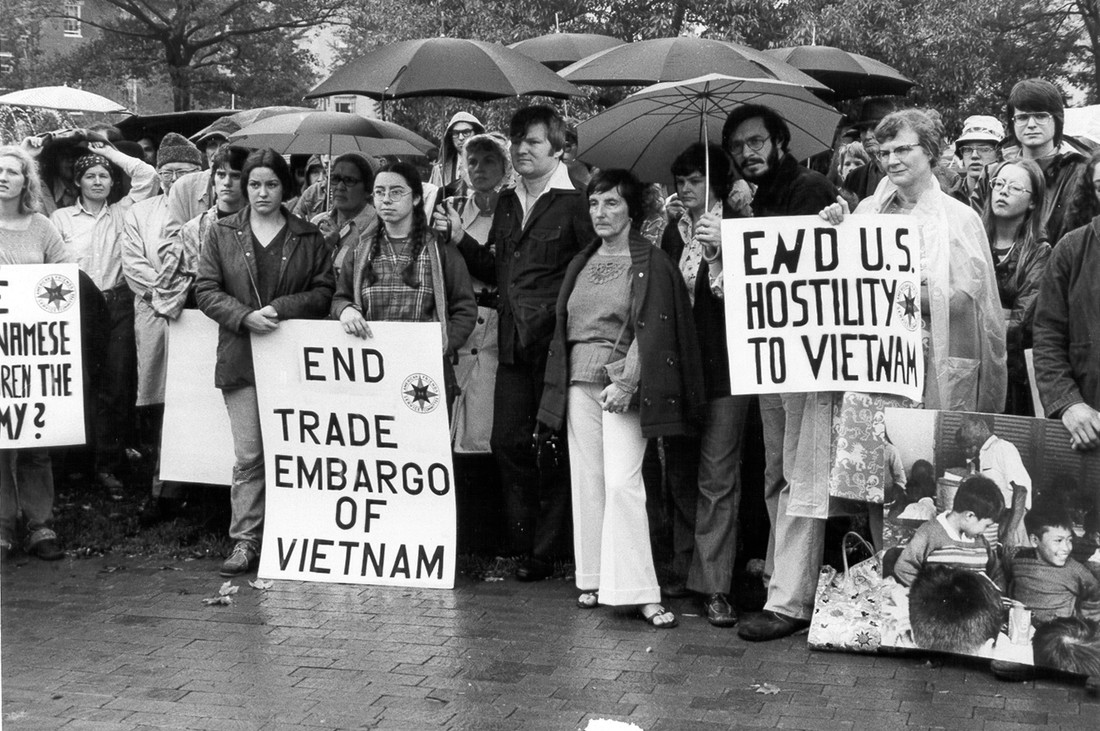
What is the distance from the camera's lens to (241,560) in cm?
774

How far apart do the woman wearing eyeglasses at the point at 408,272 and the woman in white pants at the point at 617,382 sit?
71 centimetres

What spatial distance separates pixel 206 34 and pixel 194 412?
33.4 meters

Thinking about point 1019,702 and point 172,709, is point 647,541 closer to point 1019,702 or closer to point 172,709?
point 1019,702

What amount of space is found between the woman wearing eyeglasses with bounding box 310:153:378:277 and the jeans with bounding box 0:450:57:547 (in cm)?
214

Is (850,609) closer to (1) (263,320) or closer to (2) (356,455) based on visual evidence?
(2) (356,455)

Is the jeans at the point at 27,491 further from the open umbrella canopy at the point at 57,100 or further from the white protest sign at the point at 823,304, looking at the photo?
the open umbrella canopy at the point at 57,100

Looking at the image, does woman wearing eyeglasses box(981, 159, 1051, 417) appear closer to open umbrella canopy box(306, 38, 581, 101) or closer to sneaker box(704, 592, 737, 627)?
sneaker box(704, 592, 737, 627)

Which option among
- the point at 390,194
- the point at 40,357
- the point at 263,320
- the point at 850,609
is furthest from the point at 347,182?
the point at 850,609

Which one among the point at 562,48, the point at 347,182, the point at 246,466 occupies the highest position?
the point at 562,48

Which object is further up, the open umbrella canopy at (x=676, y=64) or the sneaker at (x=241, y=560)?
the open umbrella canopy at (x=676, y=64)

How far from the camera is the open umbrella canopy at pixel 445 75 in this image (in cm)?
763

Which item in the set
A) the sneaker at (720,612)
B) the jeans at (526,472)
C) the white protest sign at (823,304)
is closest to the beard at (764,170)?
the white protest sign at (823,304)

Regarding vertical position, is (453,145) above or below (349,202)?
above

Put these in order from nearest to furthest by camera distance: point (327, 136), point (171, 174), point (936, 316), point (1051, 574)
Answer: point (1051, 574) < point (936, 316) < point (327, 136) < point (171, 174)
